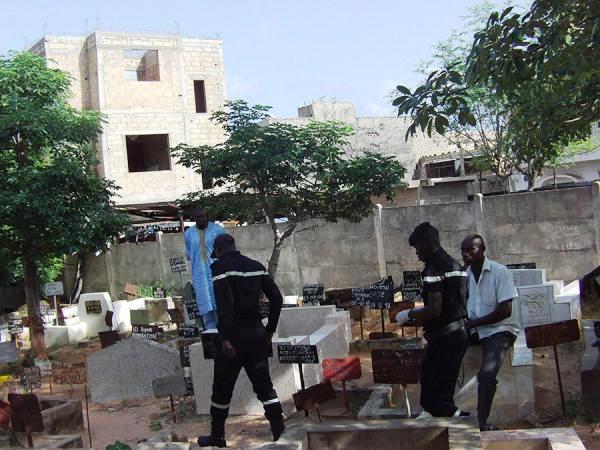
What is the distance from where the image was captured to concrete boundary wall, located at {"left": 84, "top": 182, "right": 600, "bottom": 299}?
41.3 feet

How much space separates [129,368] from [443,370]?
5.00 m

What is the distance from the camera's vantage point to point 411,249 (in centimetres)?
1421

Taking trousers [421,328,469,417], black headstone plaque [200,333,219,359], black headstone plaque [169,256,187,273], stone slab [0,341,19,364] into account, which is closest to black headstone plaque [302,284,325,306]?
black headstone plaque [169,256,187,273]

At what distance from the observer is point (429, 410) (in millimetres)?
5156

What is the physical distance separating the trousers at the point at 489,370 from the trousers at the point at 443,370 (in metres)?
0.23

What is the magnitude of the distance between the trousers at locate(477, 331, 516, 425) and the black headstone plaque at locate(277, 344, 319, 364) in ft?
6.20

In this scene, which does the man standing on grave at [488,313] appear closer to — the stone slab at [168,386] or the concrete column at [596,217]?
the stone slab at [168,386]

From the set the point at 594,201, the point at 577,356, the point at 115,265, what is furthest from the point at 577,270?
the point at 115,265

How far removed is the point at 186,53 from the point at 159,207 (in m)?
8.45

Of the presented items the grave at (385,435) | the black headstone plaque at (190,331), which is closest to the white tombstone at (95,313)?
the black headstone plaque at (190,331)

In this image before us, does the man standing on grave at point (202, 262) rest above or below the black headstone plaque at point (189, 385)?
above

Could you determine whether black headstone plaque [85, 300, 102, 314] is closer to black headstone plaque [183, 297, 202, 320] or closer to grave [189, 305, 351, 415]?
black headstone plaque [183, 297, 202, 320]

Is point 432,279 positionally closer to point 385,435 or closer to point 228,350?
point 385,435

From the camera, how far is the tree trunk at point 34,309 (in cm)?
1190
